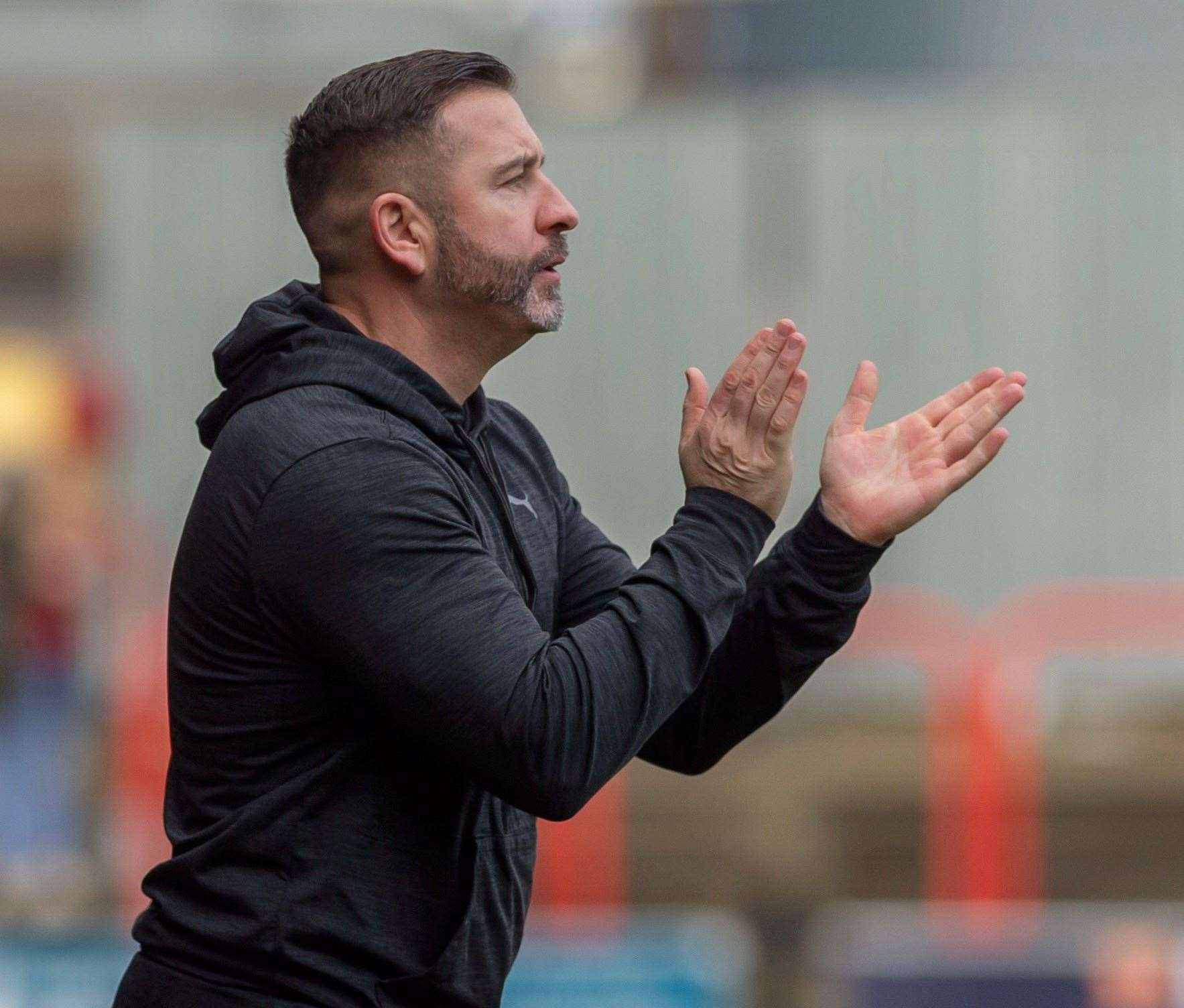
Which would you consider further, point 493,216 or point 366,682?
point 493,216

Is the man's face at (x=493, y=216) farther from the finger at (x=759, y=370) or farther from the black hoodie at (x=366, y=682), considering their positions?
the finger at (x=759, y=370)

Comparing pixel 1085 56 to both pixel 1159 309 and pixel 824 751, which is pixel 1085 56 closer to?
pixel 1159 309

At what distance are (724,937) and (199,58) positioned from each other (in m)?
10.5

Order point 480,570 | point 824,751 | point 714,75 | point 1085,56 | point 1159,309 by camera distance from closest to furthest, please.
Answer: point 480,570 → point 824,751 → point 1159,309 → point 1085,56 → point 714,75

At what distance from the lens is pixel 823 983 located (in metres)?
7.29

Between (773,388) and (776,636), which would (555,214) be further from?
(776,636)

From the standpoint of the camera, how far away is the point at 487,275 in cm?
247

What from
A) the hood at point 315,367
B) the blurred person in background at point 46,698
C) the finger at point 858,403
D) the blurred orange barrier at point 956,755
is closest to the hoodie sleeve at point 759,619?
the finger at point 858,403

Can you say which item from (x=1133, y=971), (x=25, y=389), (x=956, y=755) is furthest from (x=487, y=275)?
(x=25, y=389)

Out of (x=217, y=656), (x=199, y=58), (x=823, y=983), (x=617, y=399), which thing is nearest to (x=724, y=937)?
(x=823, y=983)

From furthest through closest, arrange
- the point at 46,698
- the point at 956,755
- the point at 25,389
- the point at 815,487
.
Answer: the point at 25,389 < the point at 815,487 < the point at 46,698 < the point at 956,755

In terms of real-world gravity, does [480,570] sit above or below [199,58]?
below

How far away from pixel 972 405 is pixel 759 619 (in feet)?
1.31

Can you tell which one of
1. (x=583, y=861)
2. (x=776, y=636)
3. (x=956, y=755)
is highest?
(x=776, y=636)
